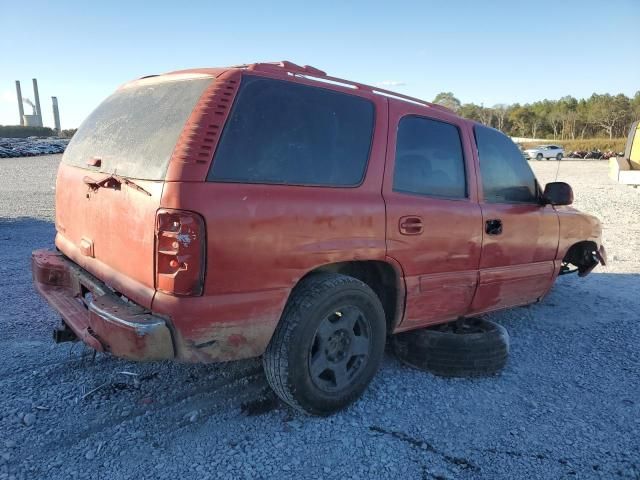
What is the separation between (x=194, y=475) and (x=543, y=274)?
343cm

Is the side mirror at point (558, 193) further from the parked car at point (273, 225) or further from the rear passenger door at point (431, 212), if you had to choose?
the rear passenger door at point (431, 212)

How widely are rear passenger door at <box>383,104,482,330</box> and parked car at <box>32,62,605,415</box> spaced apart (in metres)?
0.01

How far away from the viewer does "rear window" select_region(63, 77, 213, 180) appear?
260cm

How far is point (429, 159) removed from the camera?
11.7 feet

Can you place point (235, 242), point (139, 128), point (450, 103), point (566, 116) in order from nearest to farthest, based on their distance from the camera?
point (235, 242) → point (139, 128) → point (450, 103) → point (566, 116)

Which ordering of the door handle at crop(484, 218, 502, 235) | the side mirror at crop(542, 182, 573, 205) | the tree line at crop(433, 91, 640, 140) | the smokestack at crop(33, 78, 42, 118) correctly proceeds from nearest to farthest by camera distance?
the door handle at crop(484, 218, 502, 235) < the side mirror at crop(542, 182, 573, 205) < the tree line at crop(433, 91, 640, 140) < the smokestack at crop(33, 78, 42, 118)

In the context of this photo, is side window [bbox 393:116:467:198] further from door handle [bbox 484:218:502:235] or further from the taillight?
the taillight

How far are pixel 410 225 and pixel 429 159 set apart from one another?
23.9 inches

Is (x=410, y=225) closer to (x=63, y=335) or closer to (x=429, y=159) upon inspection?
(x=429, y=159)

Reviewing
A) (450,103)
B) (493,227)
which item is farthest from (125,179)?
(450,103)

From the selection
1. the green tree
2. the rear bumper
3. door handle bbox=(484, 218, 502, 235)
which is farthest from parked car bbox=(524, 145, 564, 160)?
the rear bumper

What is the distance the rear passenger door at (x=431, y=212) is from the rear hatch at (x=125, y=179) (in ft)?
4.46

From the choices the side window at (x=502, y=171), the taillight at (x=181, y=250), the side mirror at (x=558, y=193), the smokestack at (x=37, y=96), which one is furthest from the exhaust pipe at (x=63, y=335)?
the smokestack at (x=37, y=96)

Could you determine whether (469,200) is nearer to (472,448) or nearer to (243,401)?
(472,448)
